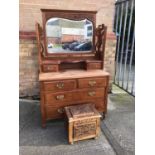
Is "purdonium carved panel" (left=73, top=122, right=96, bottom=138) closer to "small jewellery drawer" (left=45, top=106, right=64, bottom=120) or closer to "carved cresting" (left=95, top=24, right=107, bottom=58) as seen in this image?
"small jewellery drawer" (left=45, top=106, right=64, bottom=120)

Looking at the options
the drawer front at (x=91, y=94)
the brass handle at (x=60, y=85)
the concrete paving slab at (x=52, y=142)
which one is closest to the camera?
the concrete paving slab at (x=52, y=142)

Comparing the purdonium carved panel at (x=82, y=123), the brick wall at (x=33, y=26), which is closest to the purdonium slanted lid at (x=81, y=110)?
the purdonium carved panel at (x=82, y=123)

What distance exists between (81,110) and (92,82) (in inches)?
15.7

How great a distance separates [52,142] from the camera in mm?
1806

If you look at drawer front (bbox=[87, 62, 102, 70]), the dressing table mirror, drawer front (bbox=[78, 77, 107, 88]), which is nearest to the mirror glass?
the dressing table mirror

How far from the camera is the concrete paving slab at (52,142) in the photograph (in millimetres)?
1673

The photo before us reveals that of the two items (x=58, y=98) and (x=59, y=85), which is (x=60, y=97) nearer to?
(x=58, y=98)

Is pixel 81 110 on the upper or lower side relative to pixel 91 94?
lower

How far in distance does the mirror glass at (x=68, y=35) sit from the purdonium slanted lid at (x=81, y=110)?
776 mm

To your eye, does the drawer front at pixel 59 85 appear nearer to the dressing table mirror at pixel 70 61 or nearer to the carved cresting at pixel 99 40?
the dressing table mirror at pixel 70 61

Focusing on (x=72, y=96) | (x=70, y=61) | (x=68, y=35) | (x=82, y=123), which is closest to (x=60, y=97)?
(x=72, y=96)

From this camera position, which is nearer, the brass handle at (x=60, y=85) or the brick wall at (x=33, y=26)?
the brass handle at (x=60, y=85)

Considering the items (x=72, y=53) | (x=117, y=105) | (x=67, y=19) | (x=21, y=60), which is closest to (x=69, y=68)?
(x=72, y=53)

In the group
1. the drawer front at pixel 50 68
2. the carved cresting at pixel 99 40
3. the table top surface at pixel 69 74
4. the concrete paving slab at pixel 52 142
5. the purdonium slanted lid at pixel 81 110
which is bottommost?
the concrete paving slab at pixel 52 142
